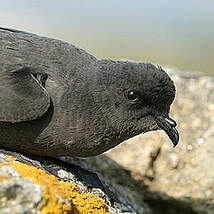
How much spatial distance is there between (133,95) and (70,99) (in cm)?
64

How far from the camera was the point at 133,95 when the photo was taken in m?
4.90

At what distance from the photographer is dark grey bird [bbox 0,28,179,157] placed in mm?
4656

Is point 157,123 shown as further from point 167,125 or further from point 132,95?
point 132,95

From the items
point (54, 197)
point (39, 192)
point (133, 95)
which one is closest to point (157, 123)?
point (133, 95)


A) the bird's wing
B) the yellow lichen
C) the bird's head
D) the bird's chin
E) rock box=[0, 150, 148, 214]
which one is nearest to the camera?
rock box=[0, 150, 148, 214]

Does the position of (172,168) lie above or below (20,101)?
below

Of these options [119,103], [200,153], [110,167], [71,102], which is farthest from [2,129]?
[200,153]

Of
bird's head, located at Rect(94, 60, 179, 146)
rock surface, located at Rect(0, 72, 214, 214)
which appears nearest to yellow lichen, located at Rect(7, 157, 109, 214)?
bird's head, located at Rect(94, 60, 179, 146)

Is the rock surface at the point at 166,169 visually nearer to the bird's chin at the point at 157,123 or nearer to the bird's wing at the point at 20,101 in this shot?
the bird's chin at the point at 157,123

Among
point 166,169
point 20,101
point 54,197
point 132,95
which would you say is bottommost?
point 166,169

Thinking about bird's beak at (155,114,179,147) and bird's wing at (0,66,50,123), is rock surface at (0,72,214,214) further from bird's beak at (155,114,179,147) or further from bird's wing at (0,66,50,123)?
bird's wing at (0,66,50,123)

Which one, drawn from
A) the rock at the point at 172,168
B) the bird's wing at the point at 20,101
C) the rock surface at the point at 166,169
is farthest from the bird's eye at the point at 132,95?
the rock at the point at 172,168

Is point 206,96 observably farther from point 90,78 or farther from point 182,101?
point 90,78

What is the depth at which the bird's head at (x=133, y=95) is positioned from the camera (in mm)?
4852
